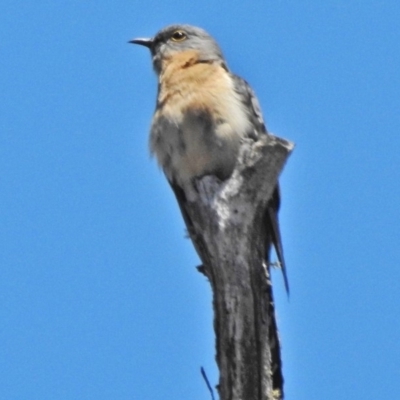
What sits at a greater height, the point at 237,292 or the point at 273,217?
the point at 273,217

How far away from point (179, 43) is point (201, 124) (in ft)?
6.41

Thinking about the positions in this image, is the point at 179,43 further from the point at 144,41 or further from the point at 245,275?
→ the point at 245,275

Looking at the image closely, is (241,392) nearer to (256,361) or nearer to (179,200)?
(256,361)

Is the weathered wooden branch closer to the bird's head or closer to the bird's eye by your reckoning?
the bird's head

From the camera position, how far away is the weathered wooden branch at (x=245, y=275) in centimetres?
676

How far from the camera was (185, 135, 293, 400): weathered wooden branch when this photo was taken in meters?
6.76

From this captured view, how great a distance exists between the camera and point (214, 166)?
28.8ft

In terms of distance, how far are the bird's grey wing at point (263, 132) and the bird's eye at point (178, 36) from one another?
50.3 inches

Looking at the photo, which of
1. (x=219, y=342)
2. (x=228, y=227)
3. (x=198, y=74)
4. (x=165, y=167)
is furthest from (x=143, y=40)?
(x=219, y=342)

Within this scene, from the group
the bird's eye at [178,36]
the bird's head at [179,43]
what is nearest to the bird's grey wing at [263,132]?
the bird's head at [179,43]

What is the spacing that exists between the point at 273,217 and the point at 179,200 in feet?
3.93

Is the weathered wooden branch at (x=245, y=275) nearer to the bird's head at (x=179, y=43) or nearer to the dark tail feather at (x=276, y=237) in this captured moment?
the dark tail feather at (x=276, y=237)

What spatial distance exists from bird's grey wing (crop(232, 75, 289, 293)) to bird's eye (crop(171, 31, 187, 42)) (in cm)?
128

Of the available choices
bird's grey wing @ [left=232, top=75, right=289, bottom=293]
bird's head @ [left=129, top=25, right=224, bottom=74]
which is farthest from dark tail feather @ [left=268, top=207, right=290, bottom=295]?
bird's head @ [left=129, top=25, right=224, bottom=74]
